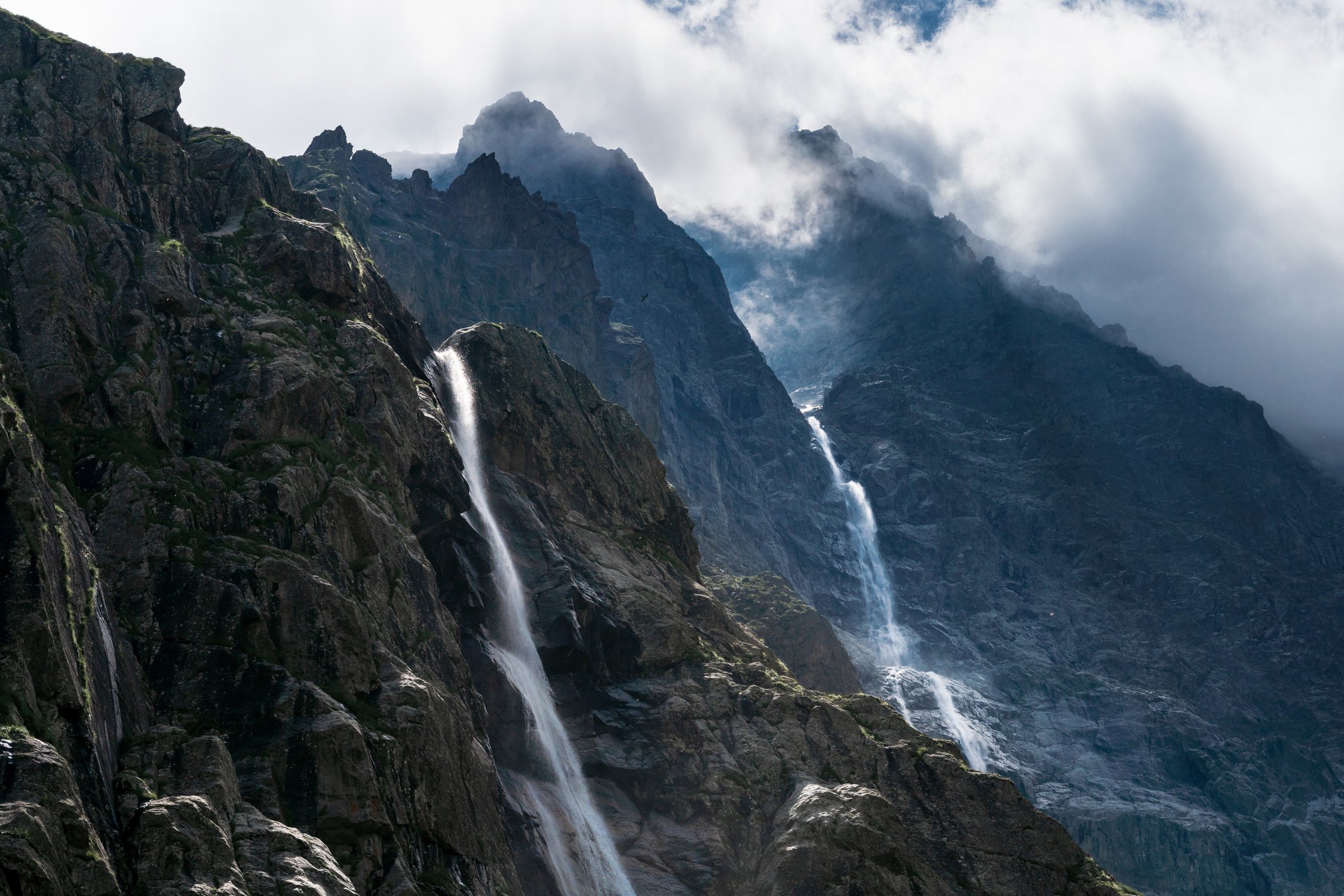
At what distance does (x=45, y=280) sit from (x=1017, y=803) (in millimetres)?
49623

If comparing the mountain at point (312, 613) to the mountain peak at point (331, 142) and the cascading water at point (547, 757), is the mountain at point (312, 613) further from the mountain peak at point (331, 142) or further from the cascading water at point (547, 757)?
the mountain peak at point (331, 142)

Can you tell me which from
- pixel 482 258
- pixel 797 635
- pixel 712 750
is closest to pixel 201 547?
pixel 712 750

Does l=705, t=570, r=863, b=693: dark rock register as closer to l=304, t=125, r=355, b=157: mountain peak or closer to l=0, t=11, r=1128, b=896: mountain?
l=0, t=11, r=1128, b=896: mountain

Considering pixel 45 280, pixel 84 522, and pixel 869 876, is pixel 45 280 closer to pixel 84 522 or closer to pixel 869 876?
pixel 84 522

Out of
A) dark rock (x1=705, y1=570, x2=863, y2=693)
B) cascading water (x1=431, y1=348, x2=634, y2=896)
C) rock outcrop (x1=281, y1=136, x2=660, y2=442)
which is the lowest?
cascading water (x1=431, y1=348, x2=634, y2=896)

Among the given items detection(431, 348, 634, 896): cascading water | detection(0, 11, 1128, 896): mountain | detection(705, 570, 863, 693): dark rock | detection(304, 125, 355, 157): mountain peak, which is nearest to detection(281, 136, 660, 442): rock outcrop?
detection(304, 125, 355, 157): mountain peak

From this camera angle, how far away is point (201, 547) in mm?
40562

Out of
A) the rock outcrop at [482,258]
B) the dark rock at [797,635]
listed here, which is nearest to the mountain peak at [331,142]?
the rock outcrop at [482,258]

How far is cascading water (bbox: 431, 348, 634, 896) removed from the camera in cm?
5291

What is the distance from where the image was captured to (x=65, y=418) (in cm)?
4106

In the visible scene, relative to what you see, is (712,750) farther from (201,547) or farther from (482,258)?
(482,258)

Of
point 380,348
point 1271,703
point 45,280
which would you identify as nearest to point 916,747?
point 380,348

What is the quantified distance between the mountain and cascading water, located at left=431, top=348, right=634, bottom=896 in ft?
1.73

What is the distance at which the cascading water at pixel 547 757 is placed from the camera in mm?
52906
